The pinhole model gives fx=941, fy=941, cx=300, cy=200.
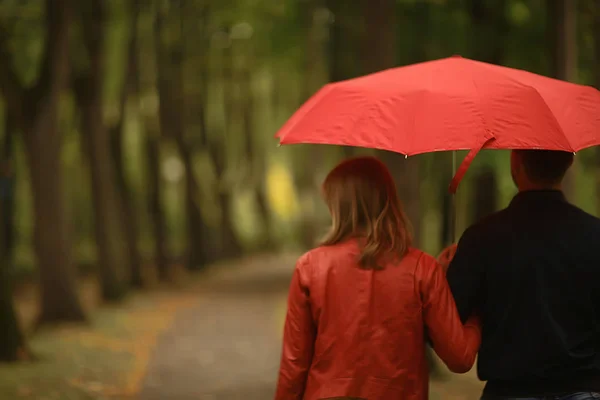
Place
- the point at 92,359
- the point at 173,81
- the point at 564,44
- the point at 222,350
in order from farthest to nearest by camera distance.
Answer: the point at 173,81 < the point at 222,350 < the point at 92,359 < the point at 564,44

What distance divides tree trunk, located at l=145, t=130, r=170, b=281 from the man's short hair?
71.7 feet

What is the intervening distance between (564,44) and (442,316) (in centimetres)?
739

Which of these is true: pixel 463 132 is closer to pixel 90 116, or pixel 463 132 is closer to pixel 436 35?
pixel 436 35

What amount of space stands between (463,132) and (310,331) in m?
1.11

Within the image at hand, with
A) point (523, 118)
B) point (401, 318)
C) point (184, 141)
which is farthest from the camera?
point (184, 141)

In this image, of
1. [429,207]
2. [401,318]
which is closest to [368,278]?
[401,318]

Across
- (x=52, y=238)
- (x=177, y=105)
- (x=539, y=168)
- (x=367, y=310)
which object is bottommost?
(x=52, y=238)

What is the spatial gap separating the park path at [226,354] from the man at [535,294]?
Result: 20.3 ft

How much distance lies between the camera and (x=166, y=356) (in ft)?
43.1

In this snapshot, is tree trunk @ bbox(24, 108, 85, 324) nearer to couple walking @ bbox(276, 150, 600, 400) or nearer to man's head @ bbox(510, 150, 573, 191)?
couple walking @ bbox(276, 150, 600, 400)

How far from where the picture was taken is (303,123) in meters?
4.48

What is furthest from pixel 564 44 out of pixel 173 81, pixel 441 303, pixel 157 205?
pixel 173 81

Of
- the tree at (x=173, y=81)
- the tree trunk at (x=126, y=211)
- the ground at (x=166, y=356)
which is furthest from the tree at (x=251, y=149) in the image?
the ground at (x=166, y=356)

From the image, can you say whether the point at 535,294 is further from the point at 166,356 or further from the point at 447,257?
the point at 166,356
